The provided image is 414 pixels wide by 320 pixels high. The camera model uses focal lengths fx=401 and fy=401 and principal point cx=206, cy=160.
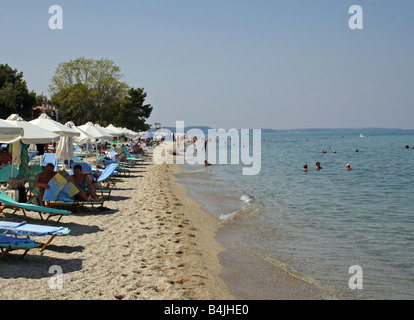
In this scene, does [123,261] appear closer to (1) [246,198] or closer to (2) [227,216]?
(2) [227,216]

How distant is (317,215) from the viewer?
10.9 metres

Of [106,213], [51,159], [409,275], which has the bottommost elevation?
[409,275]

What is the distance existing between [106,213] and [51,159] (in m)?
5.44

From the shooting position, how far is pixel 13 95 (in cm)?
3656

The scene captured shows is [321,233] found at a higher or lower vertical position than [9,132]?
lower

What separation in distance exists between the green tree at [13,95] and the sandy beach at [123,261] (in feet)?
98.0

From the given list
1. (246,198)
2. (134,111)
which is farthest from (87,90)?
(246,198)

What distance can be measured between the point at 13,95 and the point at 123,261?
3580 cm

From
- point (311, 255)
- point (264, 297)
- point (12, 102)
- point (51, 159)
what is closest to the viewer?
point (264, 297)

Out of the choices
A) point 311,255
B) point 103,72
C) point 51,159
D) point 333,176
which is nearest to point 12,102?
point 103,72

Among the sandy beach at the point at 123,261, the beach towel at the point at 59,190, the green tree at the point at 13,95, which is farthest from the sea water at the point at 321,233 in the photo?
the green tree at the point at 13,95

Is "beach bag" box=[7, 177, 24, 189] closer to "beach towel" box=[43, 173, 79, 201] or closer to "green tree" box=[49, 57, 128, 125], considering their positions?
"beach towel" box=[43, 173, 79, 201]

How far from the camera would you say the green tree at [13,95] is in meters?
34.7
